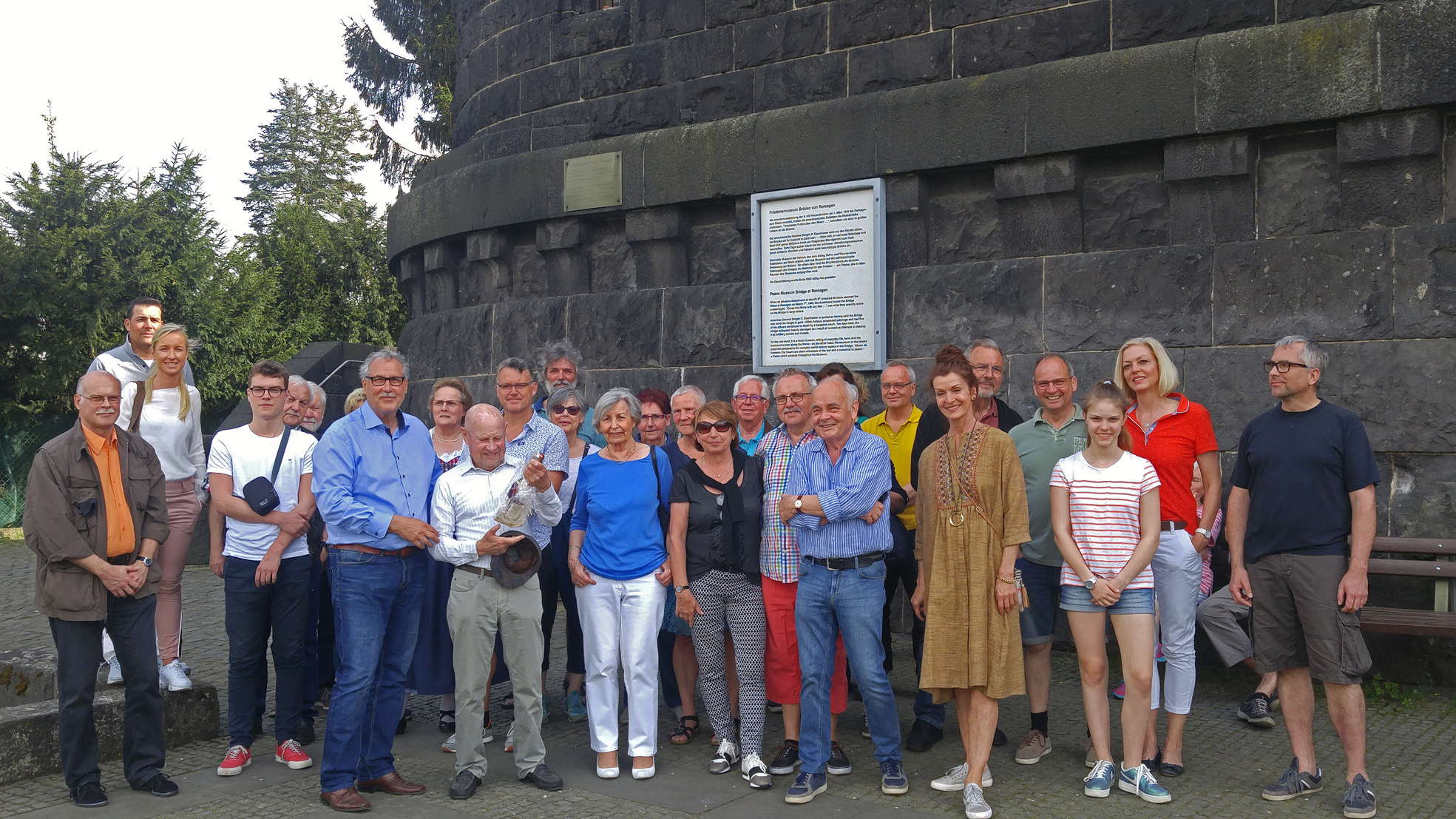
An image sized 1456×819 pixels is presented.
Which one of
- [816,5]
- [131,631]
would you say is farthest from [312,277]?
[131,631]

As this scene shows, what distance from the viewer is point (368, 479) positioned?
5.27 meters

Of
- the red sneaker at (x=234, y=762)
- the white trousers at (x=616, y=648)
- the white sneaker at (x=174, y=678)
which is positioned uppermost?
the white trousers at (x=616, y=648)

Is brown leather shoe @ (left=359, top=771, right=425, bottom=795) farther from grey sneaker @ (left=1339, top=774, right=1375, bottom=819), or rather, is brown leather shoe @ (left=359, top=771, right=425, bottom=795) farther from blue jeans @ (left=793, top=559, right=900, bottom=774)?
grey sneaker @ (left=1339, top=774, right=1375, bottom=819)

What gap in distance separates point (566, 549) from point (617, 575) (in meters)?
1.11

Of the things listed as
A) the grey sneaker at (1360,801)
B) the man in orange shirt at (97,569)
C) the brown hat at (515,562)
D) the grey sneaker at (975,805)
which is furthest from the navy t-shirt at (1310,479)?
the man in orange shirt at (97,569)

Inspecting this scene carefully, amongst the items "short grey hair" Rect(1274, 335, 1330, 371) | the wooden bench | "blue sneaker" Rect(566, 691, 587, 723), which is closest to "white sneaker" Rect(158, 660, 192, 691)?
"blue sneaker" Rect(566, 691, 587, 723)

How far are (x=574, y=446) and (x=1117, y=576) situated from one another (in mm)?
2896

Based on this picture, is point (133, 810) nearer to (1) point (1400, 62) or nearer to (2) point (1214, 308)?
(2) point (1214, 308)

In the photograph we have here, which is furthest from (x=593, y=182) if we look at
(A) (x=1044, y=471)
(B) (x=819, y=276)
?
(A) (x=1044, y=471)

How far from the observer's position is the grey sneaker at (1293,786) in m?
4.95

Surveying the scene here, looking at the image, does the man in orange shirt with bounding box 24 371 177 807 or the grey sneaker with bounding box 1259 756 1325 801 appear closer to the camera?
the grey sneaker with bounding box 1259 756 1325 801

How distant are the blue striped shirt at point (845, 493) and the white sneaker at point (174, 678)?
3.27 metres

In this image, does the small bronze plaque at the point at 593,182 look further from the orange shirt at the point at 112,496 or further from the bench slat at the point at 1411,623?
the bench slat at the point at 1411,623

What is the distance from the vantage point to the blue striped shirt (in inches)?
204
